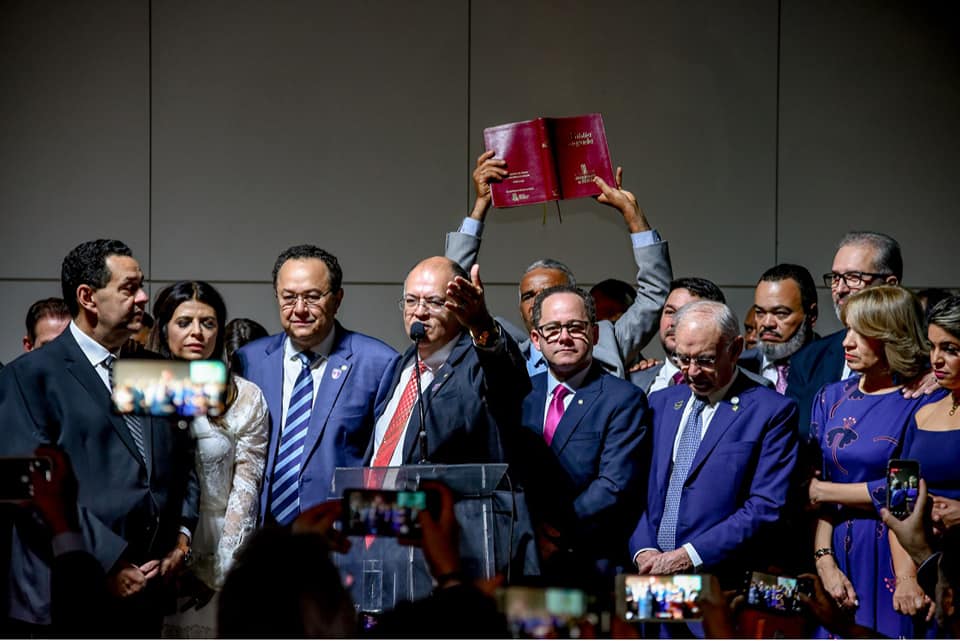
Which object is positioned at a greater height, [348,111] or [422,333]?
[348,111]

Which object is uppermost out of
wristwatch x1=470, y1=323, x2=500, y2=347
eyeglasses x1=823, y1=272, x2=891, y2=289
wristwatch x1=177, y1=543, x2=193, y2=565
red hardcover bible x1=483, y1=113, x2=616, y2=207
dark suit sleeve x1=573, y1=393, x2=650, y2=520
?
red hardcover bible x1=483, y1=113, x2=616, y2=207

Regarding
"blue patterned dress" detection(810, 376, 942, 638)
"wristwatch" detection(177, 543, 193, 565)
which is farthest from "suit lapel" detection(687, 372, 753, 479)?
"wristwatch" detection(177, 543, 193, 565)

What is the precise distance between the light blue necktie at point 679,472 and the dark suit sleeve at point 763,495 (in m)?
0.09

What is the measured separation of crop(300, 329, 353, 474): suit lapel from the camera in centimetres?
336

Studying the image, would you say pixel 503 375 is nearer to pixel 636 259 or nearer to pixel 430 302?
pixel 430 302

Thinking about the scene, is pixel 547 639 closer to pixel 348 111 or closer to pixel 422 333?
pixel 422 333

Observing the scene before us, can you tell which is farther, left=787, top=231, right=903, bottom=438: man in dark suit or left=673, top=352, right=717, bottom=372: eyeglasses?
left=787, top=231, right=903, bottom=438: man in dark suit

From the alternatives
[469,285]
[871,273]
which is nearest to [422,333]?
[469,285]

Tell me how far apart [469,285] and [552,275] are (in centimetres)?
148

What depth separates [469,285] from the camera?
9.09 ft

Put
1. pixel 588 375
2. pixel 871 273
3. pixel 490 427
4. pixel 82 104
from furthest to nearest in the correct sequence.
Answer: pixel 82 104 → pixel 871 273 → pixel 588 375 → pixel 490 427

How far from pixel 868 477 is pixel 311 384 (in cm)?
175

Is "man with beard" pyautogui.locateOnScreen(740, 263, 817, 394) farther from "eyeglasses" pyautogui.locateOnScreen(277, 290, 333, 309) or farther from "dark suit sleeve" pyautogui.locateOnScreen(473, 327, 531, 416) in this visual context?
"eyeglasses" pyautogui.locateOnScreen(277, 290, 333, 309)

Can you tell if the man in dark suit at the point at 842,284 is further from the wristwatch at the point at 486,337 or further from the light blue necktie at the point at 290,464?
the light blue necktie at the point at 290,464
